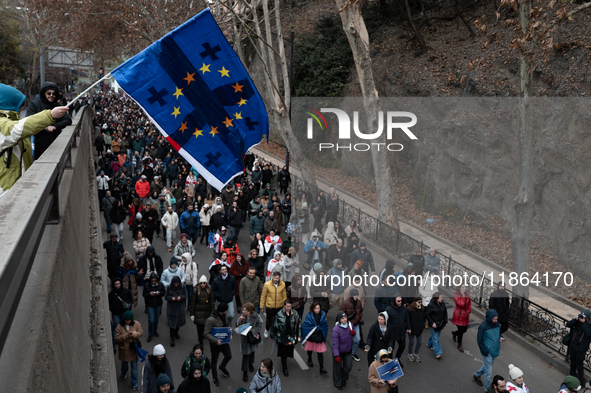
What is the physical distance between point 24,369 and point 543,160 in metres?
18.3

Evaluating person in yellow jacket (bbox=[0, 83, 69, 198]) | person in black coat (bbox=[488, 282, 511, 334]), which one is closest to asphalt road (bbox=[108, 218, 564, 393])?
person in black coat (bbox=[488, 282, 511, 334])

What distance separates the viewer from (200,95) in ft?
25.1

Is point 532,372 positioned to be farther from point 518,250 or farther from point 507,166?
point 507,166

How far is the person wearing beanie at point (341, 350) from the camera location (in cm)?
837

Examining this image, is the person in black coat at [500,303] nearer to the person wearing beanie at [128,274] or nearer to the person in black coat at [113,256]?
the person wearing beanie at [128,274]

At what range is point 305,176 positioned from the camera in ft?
72.6

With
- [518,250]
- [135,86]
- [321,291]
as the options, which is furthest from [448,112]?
[135,86]

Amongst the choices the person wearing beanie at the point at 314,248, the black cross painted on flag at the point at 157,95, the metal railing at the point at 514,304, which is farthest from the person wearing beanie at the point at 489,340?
the black cross painted on flag at the point at 157,95

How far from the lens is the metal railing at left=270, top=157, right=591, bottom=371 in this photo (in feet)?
35.8

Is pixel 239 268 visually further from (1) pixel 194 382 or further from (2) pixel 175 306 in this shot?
(1) pixel 194 382

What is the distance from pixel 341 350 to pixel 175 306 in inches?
127

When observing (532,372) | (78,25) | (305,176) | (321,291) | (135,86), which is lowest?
(532,372)

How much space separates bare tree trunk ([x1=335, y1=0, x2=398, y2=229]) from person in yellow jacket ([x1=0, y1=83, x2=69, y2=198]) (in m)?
12.5

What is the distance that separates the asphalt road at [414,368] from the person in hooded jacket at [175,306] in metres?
0.34
